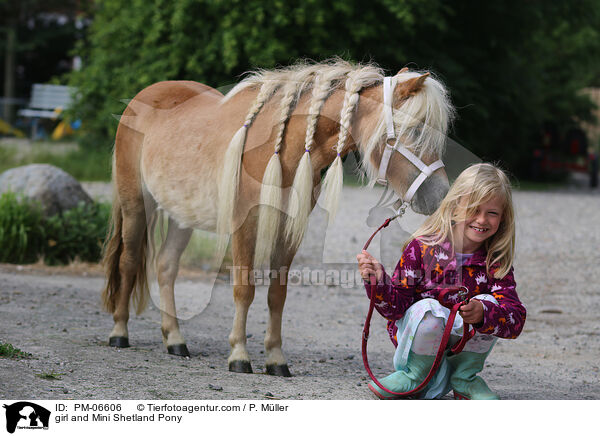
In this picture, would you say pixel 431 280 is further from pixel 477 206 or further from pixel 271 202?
pixel 271 202

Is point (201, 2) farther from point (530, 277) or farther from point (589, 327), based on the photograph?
point (589, 327)

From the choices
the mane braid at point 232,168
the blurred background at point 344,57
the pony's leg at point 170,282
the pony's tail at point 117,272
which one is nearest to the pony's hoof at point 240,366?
the pony's leg at point 170,282

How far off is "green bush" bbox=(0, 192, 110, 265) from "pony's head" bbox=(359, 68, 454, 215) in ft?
14.5

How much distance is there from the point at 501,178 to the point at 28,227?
5.20 meters

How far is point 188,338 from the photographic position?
4.87m

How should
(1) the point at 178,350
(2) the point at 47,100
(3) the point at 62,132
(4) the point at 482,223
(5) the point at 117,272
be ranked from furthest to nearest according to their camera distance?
(2) the point at 47,100 < (3) the point at 62,132 < (5) the point at 117,272 < (1) the point at 178,350 < (4) the point at 482,223

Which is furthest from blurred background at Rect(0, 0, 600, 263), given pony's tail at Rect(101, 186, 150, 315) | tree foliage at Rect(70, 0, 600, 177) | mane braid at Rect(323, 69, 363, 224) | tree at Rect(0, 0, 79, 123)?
mane braid at Rect(323, 69, 363, 224)

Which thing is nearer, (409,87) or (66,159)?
(409,87)

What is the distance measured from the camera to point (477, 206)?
315 centimetres

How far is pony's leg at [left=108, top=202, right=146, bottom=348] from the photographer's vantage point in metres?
4.59

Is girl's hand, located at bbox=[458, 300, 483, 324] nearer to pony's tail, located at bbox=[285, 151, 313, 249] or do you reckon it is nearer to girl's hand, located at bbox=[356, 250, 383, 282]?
girl's hand, located at bbox=[356, 250, 383, 282]
